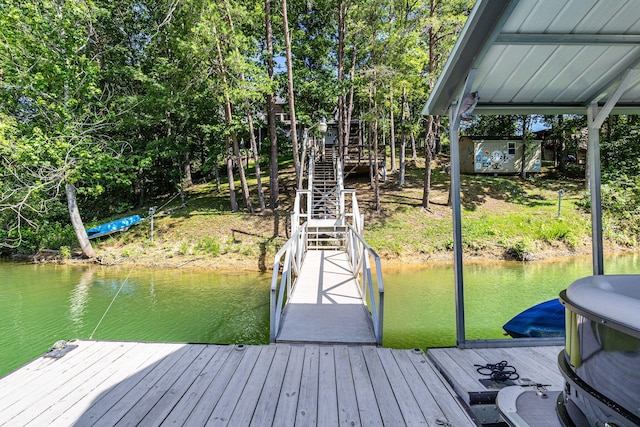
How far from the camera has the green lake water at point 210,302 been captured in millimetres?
5086

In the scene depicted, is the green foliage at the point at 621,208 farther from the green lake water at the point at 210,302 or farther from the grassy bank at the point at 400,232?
the green lake water at the point at 210,302

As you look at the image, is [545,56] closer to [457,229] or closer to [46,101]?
[457,229]

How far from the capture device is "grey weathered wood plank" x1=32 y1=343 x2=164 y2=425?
2.20 metres

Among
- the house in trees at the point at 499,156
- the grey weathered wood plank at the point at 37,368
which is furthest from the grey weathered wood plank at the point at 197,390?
the house in trees at the point at 499,156

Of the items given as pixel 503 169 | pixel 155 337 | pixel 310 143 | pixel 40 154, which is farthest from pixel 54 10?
pixel 503 169

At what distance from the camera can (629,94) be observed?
3.26m

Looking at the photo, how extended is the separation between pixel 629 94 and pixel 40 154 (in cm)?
1341

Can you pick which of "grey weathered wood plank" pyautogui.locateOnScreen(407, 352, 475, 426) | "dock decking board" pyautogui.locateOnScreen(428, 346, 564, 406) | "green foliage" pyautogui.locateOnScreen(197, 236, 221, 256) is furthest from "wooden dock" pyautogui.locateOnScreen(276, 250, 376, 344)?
"green foliage" pyautogui.locateOnScreen(197, 236, 221, 256)

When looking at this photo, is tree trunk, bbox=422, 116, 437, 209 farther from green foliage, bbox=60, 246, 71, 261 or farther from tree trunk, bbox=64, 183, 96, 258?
green foliage, bbox=60, 246, 71, 261

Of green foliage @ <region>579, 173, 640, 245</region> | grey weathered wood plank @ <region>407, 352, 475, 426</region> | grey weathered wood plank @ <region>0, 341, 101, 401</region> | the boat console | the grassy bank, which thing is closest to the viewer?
the boat console

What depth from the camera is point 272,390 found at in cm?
243

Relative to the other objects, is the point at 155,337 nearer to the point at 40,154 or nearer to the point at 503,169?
the point at 40,154

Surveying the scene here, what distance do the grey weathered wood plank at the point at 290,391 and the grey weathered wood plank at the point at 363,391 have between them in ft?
1.45

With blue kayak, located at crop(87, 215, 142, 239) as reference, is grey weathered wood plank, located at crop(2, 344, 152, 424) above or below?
Result: below
